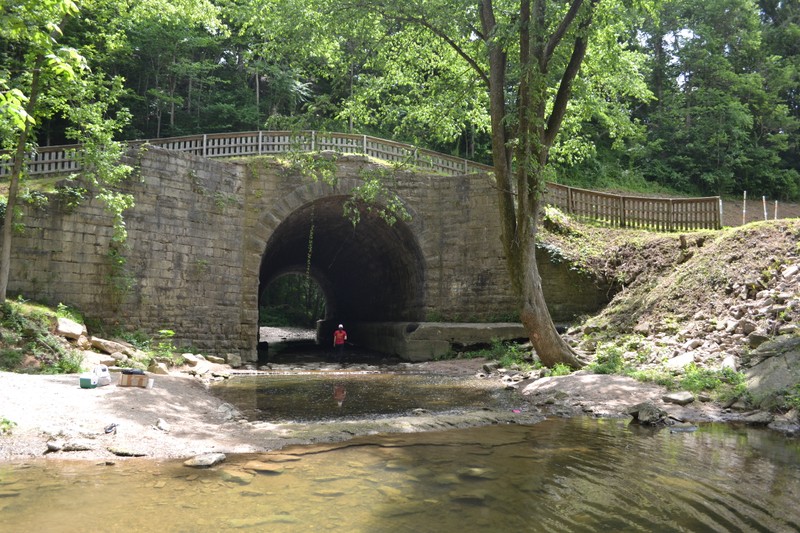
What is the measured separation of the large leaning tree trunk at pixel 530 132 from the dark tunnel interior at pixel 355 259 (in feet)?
23.0

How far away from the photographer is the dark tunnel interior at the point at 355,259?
19078 mm

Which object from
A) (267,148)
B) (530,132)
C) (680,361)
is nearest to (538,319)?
(680,361)

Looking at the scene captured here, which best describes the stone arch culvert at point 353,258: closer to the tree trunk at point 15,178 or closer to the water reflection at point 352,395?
the water reflection at point 352,395

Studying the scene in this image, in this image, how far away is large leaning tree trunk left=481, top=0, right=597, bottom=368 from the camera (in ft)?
35.2

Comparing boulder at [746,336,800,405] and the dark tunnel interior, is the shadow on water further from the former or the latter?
the dark tunnel interior

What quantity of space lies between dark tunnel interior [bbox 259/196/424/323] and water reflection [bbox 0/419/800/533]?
1300 centimetres

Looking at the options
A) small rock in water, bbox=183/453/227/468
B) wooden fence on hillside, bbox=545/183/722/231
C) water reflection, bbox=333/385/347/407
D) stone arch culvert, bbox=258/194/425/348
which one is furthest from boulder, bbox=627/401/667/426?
wooden fence on hillside, bbox=545/183/722/231

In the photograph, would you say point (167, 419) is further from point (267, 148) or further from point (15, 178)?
point (267, 148)

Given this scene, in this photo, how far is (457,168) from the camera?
1941 centimetres

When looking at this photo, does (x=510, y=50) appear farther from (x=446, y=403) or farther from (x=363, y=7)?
(x=446, y=403)

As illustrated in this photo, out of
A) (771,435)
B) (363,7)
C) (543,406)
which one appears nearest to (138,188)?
(363,7)

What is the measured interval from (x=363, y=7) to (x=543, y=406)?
9.51 meters

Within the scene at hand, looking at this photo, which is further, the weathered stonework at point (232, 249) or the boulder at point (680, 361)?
the weathered stonework at point (232, 249)

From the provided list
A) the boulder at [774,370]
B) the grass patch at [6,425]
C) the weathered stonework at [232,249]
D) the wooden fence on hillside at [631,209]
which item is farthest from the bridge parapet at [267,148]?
the grass patch at [6,425]
